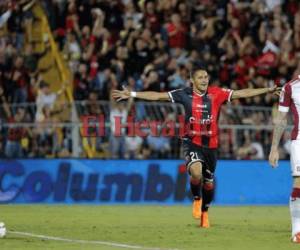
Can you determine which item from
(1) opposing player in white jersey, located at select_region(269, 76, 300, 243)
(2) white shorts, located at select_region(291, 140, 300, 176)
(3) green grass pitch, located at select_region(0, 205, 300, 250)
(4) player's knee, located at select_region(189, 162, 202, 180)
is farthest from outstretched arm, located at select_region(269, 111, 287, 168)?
(4) player's knee, located at select_region(189, 162, 202, 180)

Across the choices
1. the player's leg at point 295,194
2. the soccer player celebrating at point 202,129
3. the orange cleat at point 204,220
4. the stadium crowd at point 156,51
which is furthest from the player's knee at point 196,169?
the stadium crowd at point 156,51

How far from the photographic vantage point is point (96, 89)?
25203 mm

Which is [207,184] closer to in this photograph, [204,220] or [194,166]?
[194,166]

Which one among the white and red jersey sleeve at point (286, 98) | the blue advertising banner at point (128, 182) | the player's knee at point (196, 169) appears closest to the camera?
the white and red jersey sleeve at point (286, 98)

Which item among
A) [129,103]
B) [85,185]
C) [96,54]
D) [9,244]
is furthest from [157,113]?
[9,244]

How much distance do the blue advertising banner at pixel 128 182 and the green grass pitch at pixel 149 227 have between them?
1307 millimetres

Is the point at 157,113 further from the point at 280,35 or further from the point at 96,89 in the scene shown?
the point at 280,35

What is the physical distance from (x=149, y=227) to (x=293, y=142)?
135 inches

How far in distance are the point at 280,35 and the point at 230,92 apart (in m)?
11.9

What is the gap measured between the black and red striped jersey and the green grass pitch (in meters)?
1.43

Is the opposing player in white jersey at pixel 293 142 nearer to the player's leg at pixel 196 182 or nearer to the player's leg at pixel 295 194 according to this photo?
the player's leg at pixel 295 194

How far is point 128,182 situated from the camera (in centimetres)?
2342

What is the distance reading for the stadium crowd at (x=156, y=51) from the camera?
2388 cm

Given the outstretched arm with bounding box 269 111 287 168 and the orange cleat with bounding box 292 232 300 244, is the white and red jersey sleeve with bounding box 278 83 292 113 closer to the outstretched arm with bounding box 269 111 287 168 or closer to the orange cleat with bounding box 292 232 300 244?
the outstretched arm with bounding box 269 111 287 168
